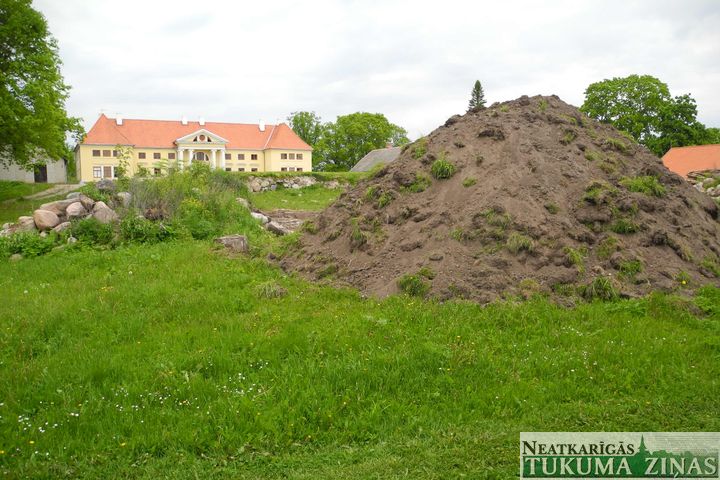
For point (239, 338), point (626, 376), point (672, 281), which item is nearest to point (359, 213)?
point (239, 338)

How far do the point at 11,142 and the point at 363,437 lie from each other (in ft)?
77.1

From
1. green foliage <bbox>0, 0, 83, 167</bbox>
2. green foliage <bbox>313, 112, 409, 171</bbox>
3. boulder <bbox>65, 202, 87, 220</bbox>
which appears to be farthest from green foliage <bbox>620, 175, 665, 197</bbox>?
green foliage <bbox>313, 112, 409, 171</bbox>

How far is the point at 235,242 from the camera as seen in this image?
1145 cm

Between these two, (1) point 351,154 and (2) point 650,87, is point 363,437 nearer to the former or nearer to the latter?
(2) point 650,87

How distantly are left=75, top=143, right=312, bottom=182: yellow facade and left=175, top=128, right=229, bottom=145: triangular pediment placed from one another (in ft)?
1.22

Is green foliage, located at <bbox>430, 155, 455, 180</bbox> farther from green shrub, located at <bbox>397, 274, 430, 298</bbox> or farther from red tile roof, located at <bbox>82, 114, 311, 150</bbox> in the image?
red tile roof, located at <bbox>82, 114, 311, 150</bbox>

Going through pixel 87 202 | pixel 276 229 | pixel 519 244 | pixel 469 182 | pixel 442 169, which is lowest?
pixel 276 229

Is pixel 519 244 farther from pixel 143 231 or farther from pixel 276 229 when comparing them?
pixel 143 231

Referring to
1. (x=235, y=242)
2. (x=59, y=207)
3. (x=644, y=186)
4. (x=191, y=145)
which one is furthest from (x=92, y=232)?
(x=191, y=145)

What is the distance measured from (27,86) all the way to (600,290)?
76.5 ft

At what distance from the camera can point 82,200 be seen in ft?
45.3

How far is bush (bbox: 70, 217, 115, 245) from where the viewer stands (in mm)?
12000

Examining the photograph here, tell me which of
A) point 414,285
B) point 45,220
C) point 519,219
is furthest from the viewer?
point 45,220

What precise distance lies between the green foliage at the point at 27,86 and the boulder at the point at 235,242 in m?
14.3
